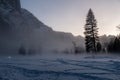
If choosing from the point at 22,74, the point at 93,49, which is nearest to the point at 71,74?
the point at 22,74

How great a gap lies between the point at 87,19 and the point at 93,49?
762 cm

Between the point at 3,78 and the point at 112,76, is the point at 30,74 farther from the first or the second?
the point at 112,76

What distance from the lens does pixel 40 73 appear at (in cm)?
2025

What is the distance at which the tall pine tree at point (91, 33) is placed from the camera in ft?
210

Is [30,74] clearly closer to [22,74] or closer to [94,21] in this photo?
[22,74]

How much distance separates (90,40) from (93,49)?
2223 millimetres

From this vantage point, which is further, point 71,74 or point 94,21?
point 94,21

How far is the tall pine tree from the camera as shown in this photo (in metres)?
64.1

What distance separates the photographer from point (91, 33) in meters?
65.0

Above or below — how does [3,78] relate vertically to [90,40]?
below

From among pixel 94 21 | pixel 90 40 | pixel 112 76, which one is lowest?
pixel 112 76

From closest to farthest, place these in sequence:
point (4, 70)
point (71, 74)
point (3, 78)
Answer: point (3, 78), point (71, 74), point (4, 70)

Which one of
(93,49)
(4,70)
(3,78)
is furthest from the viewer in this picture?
(93,49)

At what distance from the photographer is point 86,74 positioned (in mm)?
19438
